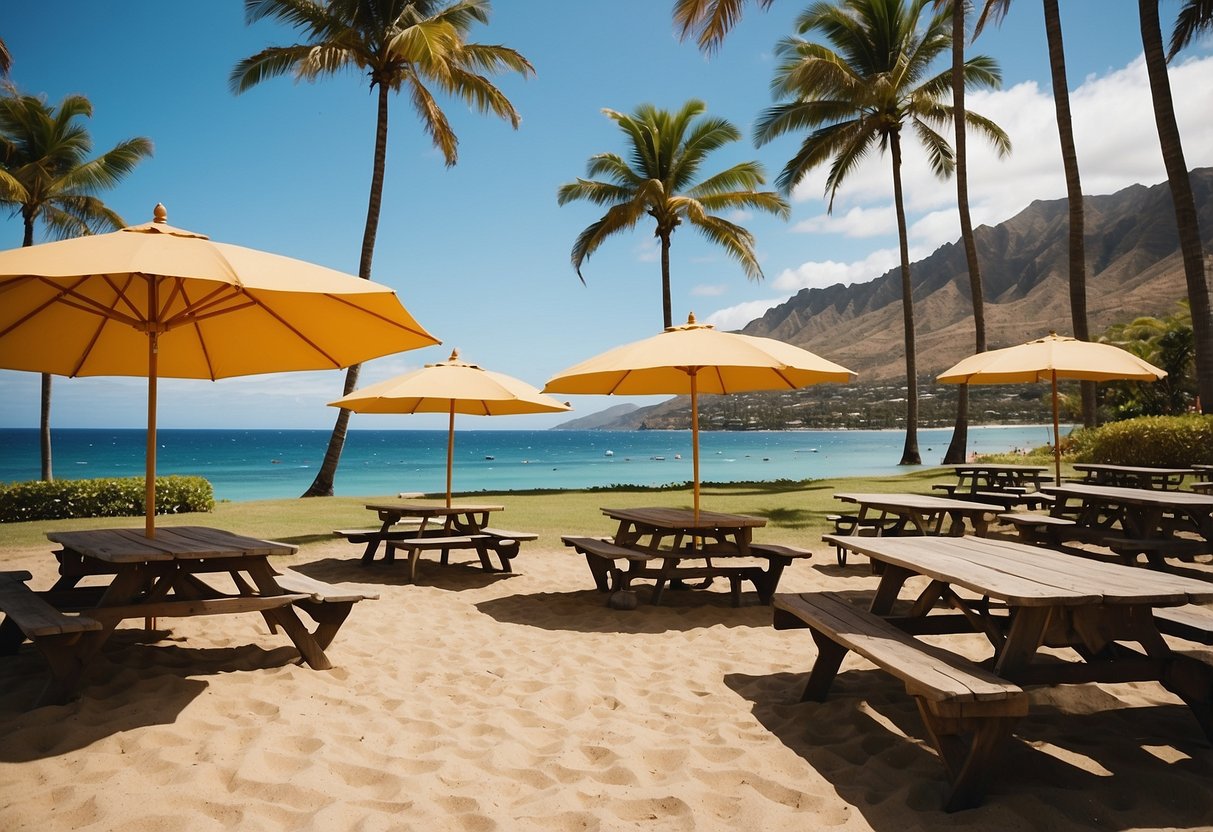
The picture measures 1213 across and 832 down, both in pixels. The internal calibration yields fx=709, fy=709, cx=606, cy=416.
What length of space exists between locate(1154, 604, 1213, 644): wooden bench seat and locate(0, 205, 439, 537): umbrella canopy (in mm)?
4111

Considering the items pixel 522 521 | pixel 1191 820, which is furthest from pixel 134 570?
pixel 522 521

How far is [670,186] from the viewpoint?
21.7 m

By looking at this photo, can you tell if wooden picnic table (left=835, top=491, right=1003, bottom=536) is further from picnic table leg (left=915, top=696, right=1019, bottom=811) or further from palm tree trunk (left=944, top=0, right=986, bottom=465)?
palm tree trunk (left=944, top=0, right=986, bottom=465)

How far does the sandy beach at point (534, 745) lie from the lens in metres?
2.47

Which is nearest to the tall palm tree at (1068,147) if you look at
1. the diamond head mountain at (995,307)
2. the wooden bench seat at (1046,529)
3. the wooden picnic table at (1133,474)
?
the wooden picnic table at (1133,474)

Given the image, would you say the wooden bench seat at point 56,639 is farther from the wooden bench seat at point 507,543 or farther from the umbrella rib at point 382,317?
the wooden bench seat at point 507,543

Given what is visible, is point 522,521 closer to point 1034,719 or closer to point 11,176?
point 1034,719

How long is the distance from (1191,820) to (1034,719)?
928mm

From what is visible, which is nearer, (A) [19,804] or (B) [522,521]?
(A) [19,804]

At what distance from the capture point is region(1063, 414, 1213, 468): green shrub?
39.9ft

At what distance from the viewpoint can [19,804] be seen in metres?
2.44

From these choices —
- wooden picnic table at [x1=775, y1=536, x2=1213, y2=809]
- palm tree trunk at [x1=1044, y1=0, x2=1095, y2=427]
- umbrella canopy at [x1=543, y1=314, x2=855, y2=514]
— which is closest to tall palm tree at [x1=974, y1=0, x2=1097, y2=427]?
palm tree trunk at [x1=1044, y1=0, x2=1095, y2=427]

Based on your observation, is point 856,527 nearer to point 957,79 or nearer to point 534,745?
point 534,745

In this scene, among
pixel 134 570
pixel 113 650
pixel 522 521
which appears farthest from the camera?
pixel 522 521
